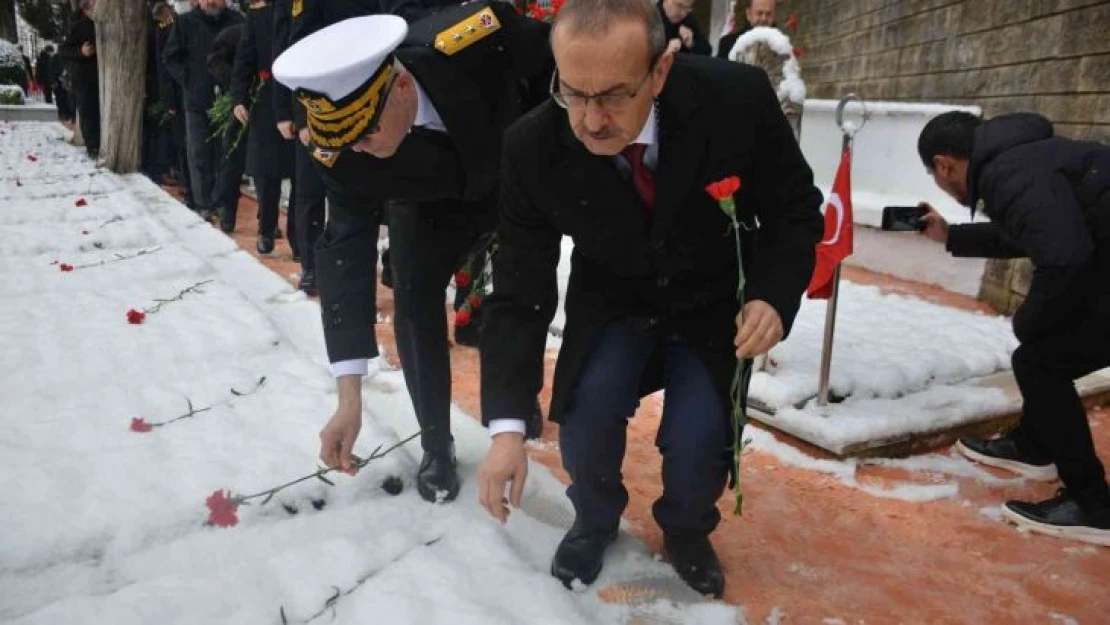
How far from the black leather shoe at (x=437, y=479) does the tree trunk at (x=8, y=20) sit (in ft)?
134

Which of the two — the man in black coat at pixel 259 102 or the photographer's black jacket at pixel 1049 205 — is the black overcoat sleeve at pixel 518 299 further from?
the man in black coat at pixel 259 102

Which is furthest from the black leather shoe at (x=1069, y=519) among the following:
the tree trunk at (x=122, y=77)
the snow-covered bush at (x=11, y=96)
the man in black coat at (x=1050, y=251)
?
the snow-covered bush at (x=11, y=96)

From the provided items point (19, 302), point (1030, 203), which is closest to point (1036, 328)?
point (1030, 203)

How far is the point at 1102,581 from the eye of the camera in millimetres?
2090

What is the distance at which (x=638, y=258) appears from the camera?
170cm

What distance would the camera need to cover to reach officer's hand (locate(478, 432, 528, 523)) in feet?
4.89

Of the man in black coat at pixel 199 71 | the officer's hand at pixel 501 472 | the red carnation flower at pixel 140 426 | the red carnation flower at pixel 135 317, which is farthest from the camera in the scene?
the man in black coat at pixel 199 71

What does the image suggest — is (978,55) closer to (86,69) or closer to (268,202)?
(268,202)

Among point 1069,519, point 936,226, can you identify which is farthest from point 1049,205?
point 1069,519

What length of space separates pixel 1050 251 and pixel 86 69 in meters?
11.5

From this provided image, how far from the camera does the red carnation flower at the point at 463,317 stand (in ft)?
12.5

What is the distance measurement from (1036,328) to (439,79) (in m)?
1.94

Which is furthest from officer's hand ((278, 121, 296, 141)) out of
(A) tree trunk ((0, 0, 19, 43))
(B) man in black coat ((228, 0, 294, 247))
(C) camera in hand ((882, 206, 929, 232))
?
(A) tree trunk ((0, 0, 19, 43))

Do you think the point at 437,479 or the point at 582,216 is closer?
the point at 582,216
